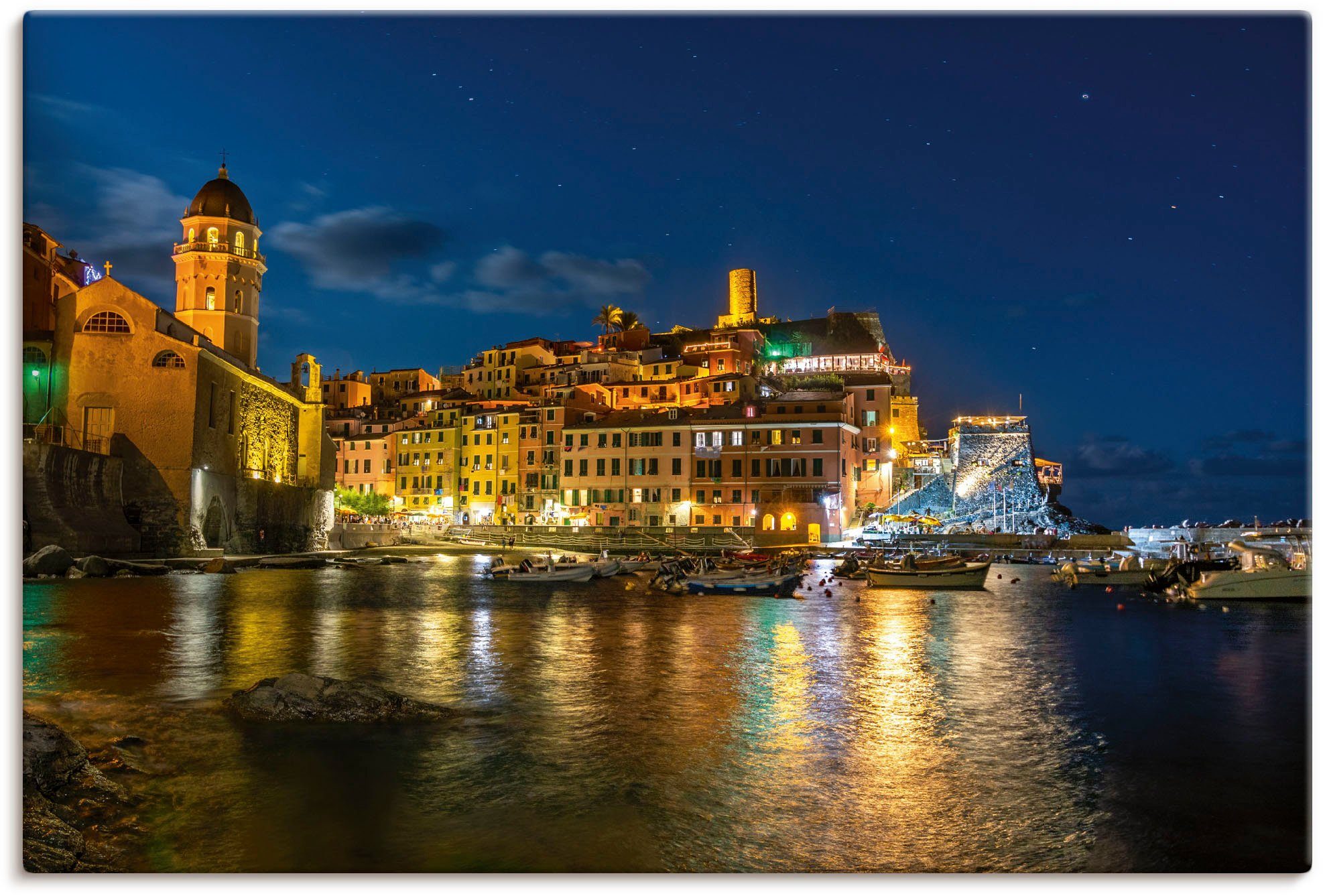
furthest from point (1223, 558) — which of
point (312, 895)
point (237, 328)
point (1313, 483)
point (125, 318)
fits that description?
point (237, 328)

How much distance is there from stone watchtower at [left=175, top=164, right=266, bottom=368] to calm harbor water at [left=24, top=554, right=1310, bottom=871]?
3408 cm

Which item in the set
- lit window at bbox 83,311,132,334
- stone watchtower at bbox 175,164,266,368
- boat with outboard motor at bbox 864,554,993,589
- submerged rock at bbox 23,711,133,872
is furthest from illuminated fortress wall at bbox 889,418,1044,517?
submerged rock at bbox 23,711,133,872

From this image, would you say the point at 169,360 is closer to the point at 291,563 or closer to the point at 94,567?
the point at 291,563

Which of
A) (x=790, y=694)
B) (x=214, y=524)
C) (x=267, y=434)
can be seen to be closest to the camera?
(x=790, y=694)

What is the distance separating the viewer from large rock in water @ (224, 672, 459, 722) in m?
9.78

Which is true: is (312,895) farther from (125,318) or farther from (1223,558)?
(1223,558)

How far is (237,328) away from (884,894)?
52251mm

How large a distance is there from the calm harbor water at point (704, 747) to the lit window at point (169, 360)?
58.3 ft

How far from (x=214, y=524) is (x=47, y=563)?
12.1 m

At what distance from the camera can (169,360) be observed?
116ft

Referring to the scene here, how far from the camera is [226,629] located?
57.5 ft

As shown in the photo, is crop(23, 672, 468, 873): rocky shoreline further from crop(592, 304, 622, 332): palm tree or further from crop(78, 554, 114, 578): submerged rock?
crop(592, 304, 622, 332): palm tree

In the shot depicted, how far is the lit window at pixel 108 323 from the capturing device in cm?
3425

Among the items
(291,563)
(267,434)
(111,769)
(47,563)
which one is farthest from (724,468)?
(111,769)
